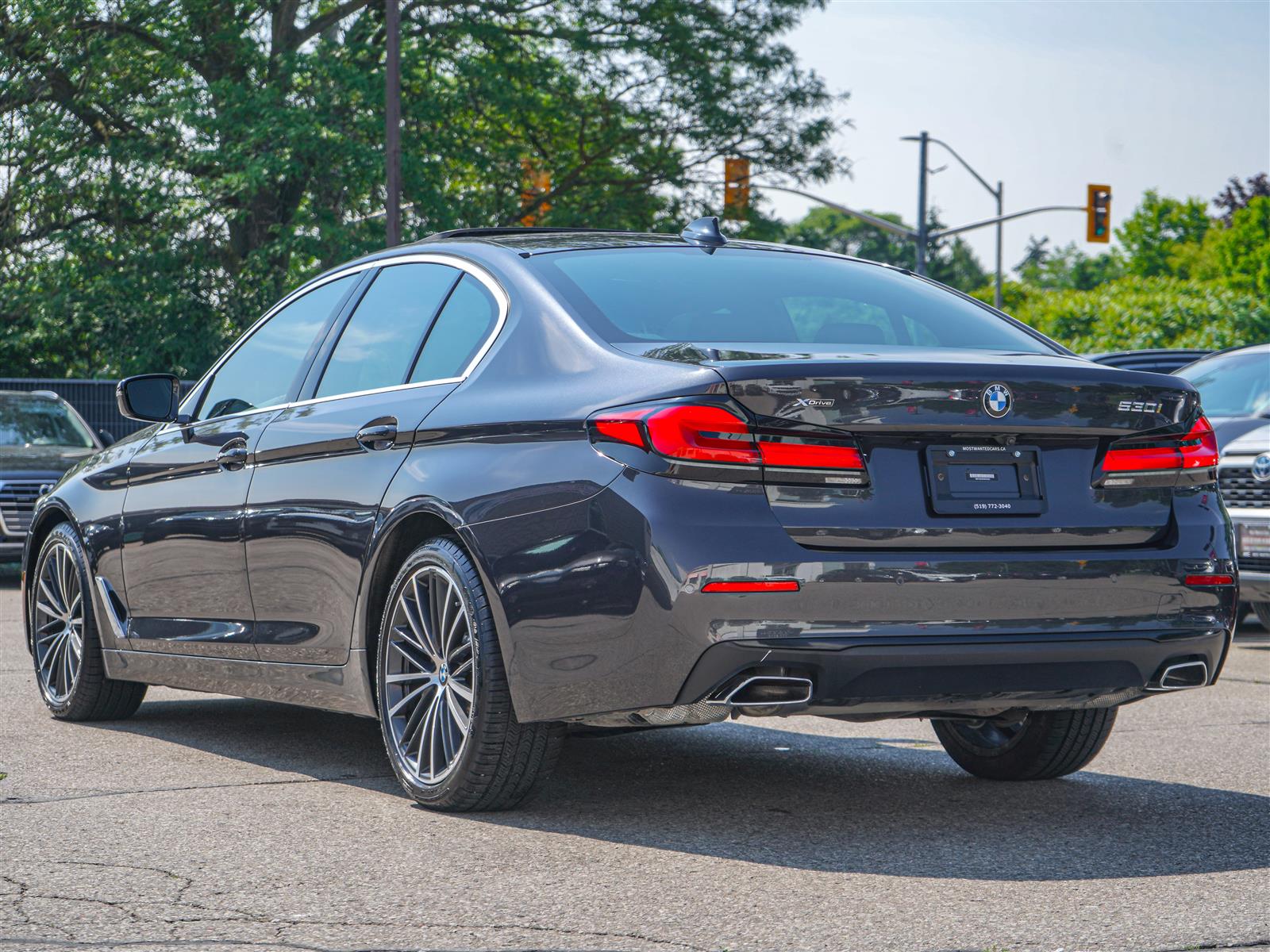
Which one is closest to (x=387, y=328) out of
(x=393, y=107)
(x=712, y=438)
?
(x=712, y=438)

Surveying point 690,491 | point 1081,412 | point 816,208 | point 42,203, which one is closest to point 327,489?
point 690,491

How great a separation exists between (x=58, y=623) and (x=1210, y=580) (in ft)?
14.8

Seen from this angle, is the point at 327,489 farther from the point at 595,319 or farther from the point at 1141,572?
the point at 1141,572

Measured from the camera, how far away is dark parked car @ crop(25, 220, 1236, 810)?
14.0 feet

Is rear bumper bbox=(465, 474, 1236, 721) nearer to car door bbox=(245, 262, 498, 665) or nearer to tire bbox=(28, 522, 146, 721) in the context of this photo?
car door bbox=(245, 262, 498, 665)

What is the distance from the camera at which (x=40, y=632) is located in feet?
23.7

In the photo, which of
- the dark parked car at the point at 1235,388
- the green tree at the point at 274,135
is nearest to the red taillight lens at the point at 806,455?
the dark parked car at the point at 1235,388

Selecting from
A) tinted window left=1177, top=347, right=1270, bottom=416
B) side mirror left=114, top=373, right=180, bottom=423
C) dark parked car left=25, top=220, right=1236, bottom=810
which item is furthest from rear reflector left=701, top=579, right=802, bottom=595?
tinted window left=1177, top=347, right=1270, bottom=416

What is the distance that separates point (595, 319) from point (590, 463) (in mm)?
562

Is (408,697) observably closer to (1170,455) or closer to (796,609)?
(796,609)

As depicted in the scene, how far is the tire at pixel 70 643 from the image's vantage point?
22.5ft

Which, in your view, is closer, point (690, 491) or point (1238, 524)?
point (690, 491)

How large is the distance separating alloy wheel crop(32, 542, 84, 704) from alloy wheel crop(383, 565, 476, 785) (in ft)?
7.33

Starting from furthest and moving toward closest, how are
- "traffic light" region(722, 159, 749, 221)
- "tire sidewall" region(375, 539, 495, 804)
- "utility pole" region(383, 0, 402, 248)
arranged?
"traffic light" region(722, 159, 749, 221) < "utility pole" region(383, 0, 402, 248) < "tire sidewall" region(375, 539, 495, 804)
